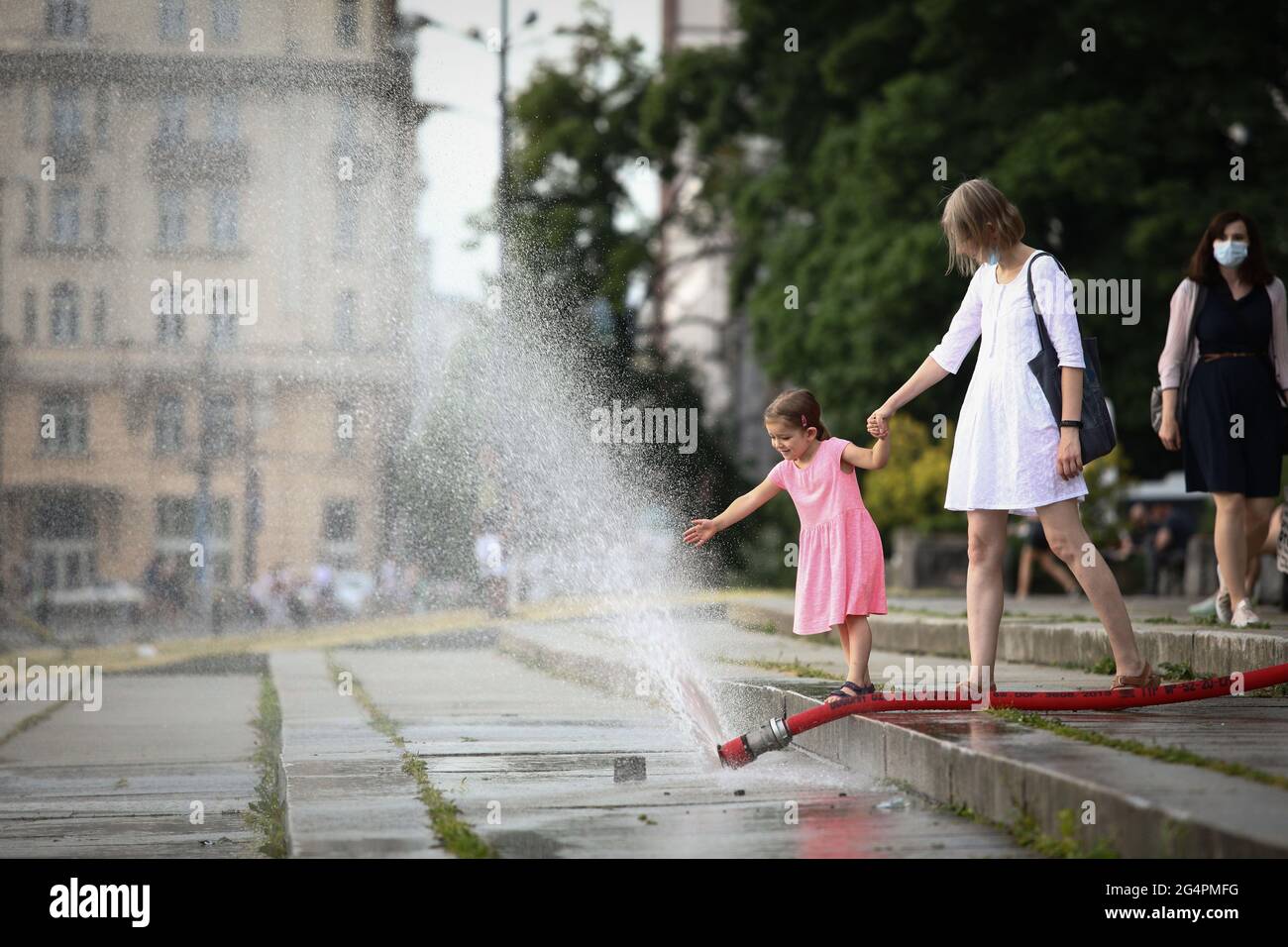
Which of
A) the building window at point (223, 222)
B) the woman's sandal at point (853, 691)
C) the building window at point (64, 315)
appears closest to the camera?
the woman's sandal at point (853, 691)

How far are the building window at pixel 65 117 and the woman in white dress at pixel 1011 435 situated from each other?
4245cm

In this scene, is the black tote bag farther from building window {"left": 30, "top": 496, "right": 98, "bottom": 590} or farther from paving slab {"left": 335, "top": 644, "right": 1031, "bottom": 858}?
building window {"left": 30, "top": 496, "right": 98, "bottom": 590}

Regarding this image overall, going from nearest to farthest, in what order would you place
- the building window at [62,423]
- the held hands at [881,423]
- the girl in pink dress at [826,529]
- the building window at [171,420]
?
the held hands at [881,423] < the girl in pink dress at [826,529] < the building window at [62,423] < the building window at [171,420]

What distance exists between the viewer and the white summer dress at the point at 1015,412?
251 inches

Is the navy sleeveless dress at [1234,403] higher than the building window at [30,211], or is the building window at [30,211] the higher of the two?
the building window at [30,211]

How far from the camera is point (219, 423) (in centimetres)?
4931

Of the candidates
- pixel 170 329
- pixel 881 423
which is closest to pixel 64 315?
pixel 170 329

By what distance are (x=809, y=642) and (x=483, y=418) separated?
5.70 metres

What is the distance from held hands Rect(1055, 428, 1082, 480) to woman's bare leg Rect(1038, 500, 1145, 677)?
0.19 m

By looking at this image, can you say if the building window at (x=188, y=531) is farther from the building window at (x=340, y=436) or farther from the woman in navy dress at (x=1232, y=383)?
the woman in navy dress at (x=1232, y=383)

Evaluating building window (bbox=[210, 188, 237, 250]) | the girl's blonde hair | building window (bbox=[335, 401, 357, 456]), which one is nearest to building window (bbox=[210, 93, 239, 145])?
building window (bbox=[210, 188, 237, 250])

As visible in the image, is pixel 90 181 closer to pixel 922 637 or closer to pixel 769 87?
pixel 769 87

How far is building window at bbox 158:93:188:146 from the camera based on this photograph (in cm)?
4775

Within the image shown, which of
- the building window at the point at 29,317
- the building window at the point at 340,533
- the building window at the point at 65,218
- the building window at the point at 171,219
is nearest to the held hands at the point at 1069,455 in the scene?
the building window at the point at 171,219
